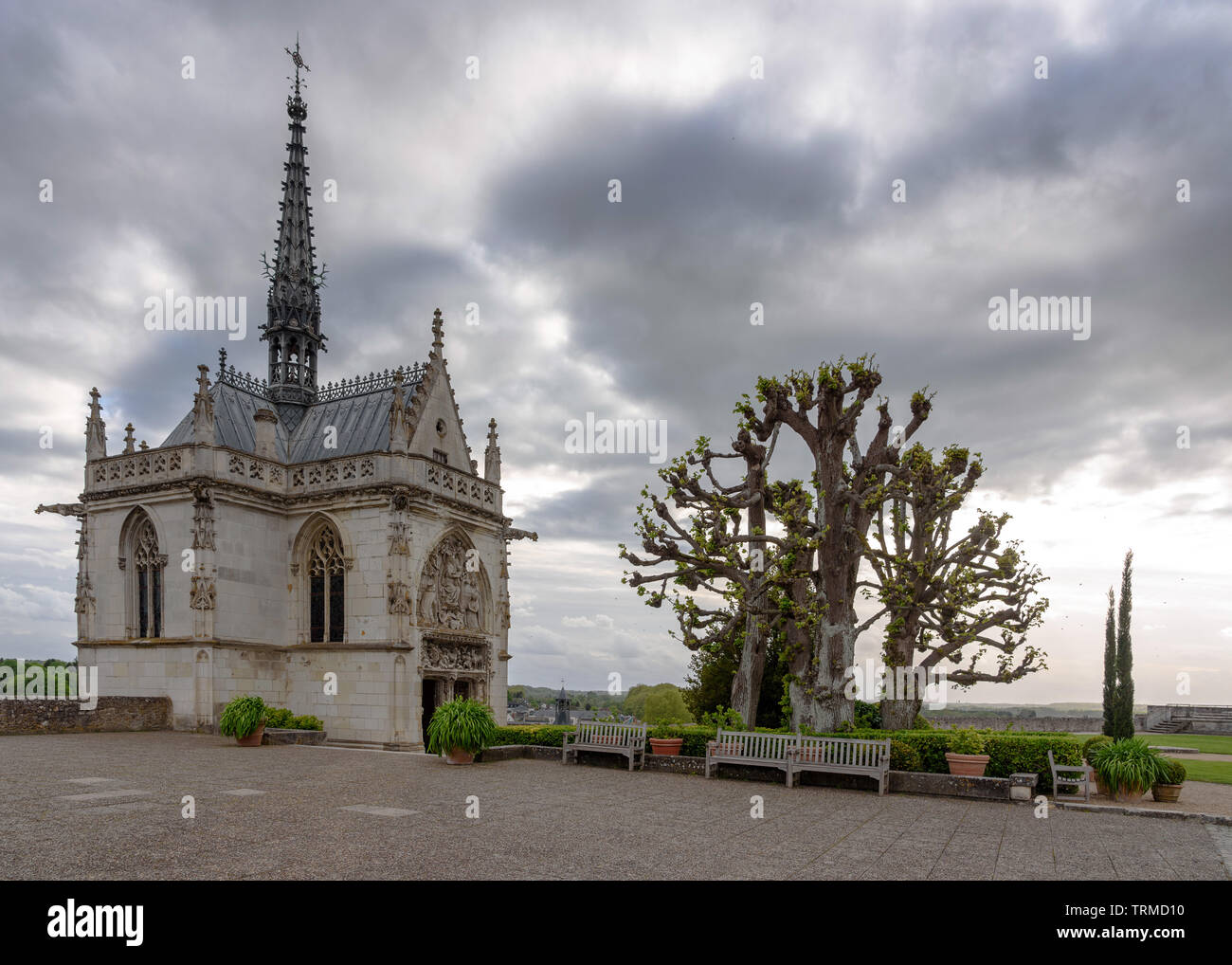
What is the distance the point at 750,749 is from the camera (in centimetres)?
1772

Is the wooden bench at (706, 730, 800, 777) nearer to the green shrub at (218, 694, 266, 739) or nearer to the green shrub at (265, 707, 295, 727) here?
the green shrub at (218, 694, 266, 739)

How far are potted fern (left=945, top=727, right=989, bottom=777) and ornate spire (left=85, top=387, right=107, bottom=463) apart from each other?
2786cm

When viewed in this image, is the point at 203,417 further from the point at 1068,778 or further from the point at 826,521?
the point at 1068,778

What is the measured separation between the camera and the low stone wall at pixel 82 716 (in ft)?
73.0

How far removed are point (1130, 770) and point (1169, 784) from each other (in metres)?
0.75

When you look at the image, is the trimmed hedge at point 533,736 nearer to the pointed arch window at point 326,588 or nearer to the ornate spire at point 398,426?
the pointed arch window at point 326,588

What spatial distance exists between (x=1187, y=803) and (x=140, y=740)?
77.7ft

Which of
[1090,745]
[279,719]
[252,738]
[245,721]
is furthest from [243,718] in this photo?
[1090,745]

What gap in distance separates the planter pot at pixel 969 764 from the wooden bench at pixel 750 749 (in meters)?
2.99

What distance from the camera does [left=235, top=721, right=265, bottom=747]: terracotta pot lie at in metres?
21.5

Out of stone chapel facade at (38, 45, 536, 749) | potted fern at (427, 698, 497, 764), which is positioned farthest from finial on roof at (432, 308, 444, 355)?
potted fern at (427, 698, 497, 764)

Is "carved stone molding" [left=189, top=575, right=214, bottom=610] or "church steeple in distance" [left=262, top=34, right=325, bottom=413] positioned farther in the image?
"church steeple in distance" [left=262, top=34, right=325, bottom=413]

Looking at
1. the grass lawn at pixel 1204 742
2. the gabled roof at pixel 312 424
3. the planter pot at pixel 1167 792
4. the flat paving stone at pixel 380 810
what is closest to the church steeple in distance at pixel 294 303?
the gabled roof at pixel 312 424
